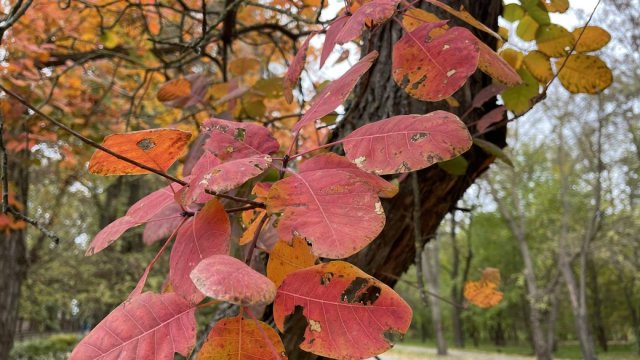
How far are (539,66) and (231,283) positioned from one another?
831 mm

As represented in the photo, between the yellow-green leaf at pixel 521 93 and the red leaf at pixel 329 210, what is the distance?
688 millimetres

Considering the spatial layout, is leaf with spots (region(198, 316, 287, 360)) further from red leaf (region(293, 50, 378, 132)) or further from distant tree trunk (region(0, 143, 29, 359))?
distant tree trunk (region(0, 143, 29, 359))

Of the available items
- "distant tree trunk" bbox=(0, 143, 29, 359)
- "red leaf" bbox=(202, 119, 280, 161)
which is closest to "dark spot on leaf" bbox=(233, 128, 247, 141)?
"red leaf" bbox=(202, 119, 280, 161)

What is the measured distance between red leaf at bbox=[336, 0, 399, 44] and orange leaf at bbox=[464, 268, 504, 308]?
0.84 m

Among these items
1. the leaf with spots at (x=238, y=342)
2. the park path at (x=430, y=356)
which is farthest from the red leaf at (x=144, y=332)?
the park path at (x=430, y=356)

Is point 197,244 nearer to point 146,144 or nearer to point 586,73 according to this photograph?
point 146,144

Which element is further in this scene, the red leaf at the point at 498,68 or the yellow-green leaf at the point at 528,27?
the yellow-green leaf at the point at 528,27

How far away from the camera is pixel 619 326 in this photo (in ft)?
84.1

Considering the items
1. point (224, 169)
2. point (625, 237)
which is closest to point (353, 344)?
point (224, 169)

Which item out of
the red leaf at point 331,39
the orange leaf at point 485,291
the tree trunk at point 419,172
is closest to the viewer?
the red leaf at point 331,39

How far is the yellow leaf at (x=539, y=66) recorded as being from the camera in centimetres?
91

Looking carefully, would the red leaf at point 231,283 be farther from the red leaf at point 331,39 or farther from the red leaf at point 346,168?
the red leaf at point 331,39

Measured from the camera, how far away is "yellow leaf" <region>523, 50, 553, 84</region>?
35.7 inches

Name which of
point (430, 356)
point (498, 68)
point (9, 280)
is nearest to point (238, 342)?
point (498, 68)
